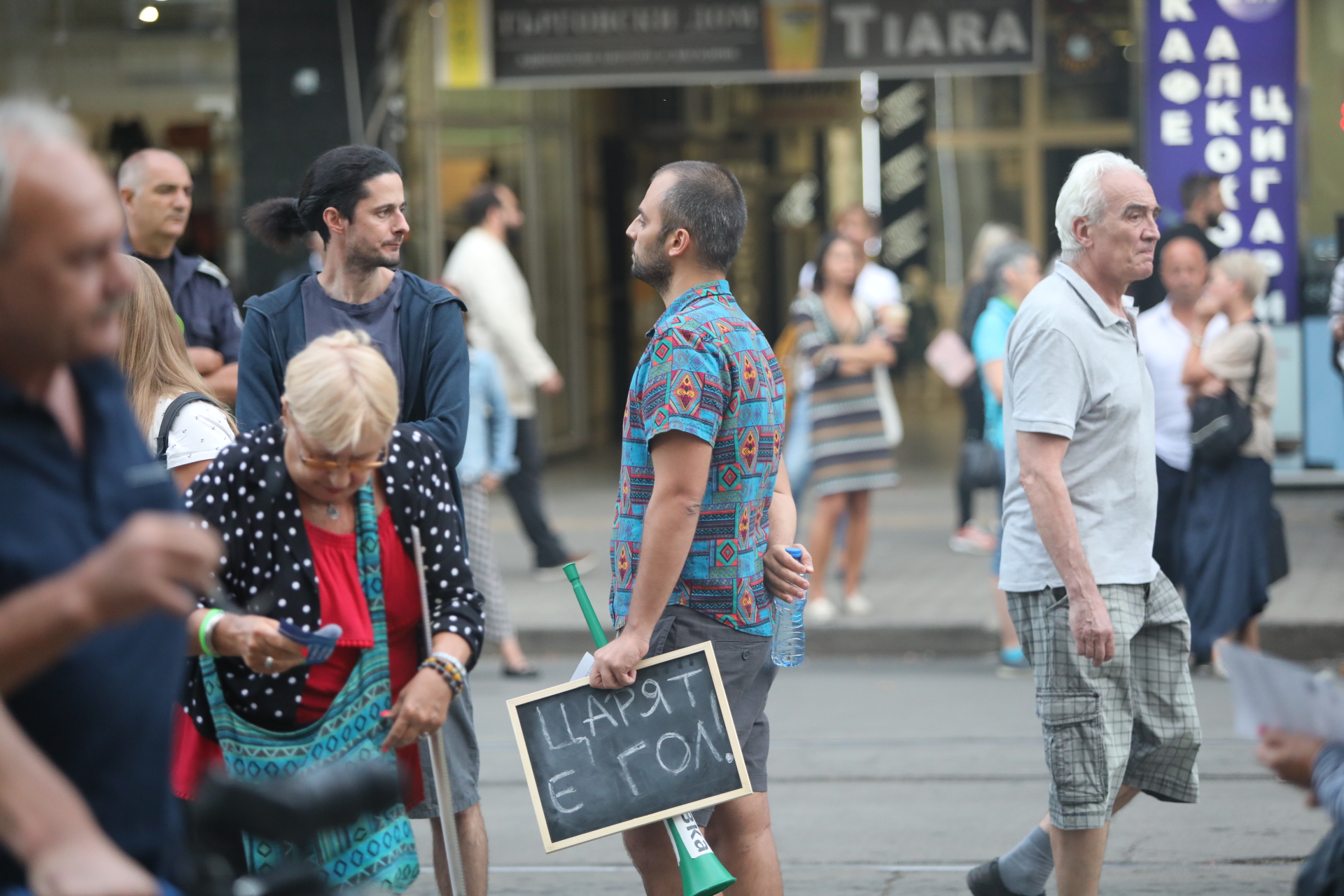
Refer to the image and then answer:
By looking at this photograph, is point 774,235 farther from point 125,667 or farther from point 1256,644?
point 125,667

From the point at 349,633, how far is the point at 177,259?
2.96m

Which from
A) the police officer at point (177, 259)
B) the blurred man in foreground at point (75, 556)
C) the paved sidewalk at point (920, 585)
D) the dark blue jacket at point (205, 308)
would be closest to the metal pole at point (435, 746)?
the blurred man in foreground at point (75, 556)

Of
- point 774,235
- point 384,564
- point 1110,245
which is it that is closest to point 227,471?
point 384,564

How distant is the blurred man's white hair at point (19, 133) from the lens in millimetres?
1670

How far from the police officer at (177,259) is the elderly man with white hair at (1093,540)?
271cm

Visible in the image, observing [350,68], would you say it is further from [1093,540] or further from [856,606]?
[1093,540]

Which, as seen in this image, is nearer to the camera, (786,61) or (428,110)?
(786,61)

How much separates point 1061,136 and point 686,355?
12505mm

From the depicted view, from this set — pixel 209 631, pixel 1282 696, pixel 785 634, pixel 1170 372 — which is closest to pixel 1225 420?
pixel 1170 372

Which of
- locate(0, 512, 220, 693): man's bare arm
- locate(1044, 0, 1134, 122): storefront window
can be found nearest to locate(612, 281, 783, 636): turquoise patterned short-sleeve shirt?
locate(0, 512, 220, 693): man's bare arm

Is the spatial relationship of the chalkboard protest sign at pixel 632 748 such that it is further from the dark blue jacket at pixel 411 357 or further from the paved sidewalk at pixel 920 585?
the paved sidewalk at pixel 920 585

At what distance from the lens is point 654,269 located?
3689mm

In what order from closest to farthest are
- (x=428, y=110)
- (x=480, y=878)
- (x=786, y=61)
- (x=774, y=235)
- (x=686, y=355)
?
(x=686, y=355) → (x=480, y=878) → (x=786, y=61) → (x=428, y=110) → (x=774, y=235)

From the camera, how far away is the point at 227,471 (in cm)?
299
